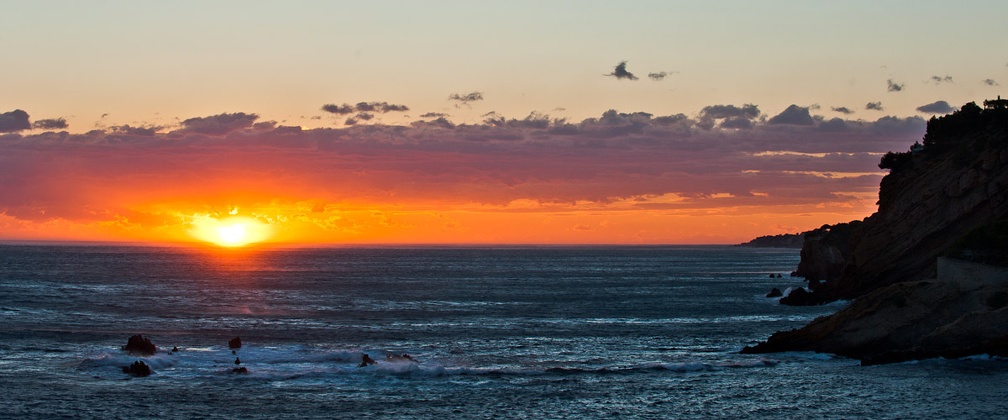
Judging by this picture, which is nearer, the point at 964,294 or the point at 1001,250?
the point at 964,294

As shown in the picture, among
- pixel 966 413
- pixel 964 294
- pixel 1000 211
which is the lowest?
pixel 966 413

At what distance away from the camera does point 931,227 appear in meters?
73.2

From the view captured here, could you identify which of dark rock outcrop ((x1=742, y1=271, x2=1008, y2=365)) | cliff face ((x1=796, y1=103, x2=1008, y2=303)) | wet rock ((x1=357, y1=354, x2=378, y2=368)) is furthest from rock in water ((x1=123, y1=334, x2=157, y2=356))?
cliff face ((x1=796, y1=103, x2=1008, y2=303))

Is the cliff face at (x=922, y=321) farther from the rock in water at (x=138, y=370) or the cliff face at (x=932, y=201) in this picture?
the rock in water at (x=138, y=370)

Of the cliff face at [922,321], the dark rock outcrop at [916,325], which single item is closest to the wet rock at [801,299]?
the cliff face at [922,321]

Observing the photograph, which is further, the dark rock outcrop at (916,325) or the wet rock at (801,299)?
the wet rock at (801,299)

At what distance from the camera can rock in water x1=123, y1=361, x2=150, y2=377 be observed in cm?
4391

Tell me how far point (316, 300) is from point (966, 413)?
2654 inches

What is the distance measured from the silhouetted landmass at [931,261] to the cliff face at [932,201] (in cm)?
8

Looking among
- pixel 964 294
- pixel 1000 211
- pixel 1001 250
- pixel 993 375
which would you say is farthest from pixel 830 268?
pixel 993 375

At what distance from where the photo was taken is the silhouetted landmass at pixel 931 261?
47.1m

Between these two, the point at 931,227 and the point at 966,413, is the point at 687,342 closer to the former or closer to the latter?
the point at 966,413

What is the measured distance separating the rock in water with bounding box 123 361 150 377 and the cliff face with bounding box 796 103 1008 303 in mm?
53960

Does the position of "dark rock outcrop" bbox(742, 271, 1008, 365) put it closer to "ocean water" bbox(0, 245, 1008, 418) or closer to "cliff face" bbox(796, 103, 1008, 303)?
"ocean water" bbox(0, 245, 1008, 418)
